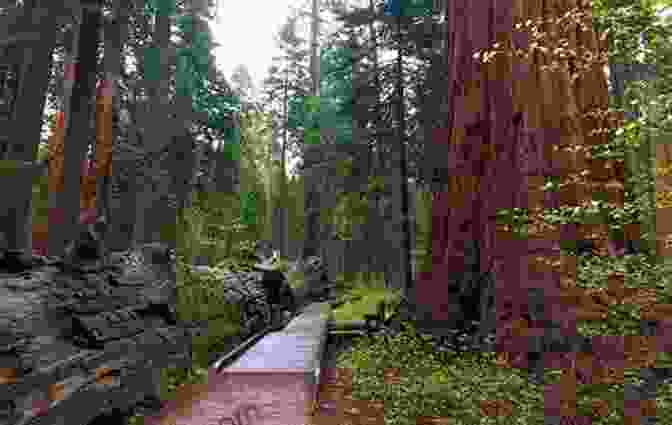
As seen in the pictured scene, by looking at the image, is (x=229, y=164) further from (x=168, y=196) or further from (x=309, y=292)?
(x=309, y=292)

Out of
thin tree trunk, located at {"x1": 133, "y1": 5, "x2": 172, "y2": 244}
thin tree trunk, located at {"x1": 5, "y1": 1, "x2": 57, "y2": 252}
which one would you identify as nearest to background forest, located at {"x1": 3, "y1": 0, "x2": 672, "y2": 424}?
thin tree trunk, located at {"x1": 133, "y1": 5, "x2": 172, "y2": 244}

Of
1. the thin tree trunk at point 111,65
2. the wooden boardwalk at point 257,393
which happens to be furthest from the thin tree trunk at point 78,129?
the wooden boardwalk at point 257,393

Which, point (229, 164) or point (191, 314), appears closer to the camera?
point (191, 314)

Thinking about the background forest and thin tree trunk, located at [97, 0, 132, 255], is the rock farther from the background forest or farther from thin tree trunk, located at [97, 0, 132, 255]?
thin tree trunk, located at [97, 0, 132, 255]

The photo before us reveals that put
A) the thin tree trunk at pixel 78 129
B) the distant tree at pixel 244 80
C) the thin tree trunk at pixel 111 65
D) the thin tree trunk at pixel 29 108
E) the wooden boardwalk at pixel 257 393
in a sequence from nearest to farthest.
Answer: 1. the wooden boardwalk at pixel 257 393
2. the thin tree trunk at pixel 29 108
3. the thin tree trunk at pixel 78 129
4. the thin tree trunk at pixel 111 65
5. the distant tree at pixel 244 80

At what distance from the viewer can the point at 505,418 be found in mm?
4086

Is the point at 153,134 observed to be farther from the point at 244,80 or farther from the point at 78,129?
the point at 244,80

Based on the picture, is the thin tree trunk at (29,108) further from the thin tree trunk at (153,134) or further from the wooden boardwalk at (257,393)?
the thin tree trunk at (153,134)

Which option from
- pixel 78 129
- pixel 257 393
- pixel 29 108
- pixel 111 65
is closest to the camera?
pixel 257 393

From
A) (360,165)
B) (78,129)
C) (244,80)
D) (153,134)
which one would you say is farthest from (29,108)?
(244,80)

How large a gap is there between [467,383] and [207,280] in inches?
242

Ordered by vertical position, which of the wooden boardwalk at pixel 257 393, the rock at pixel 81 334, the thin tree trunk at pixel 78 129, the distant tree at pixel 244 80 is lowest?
the wooden boardwalk at pixel 257 393

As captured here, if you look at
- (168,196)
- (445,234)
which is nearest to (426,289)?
(445,234)

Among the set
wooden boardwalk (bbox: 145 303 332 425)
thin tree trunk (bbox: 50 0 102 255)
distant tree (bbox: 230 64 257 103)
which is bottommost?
wooden boardwalk (bbox: 145 303 332 425)
